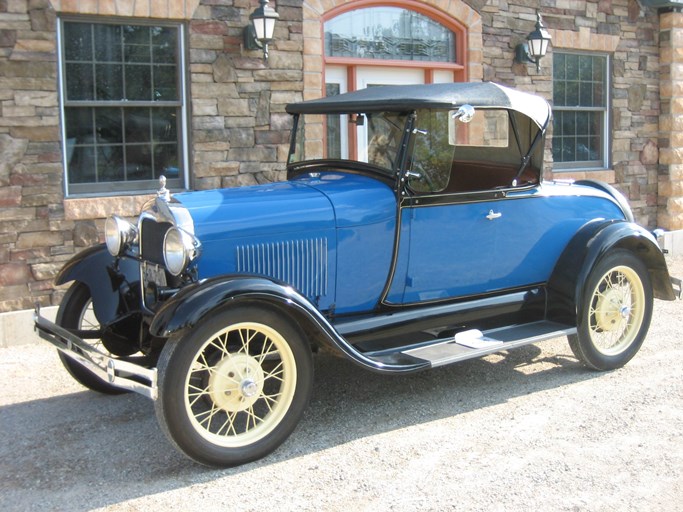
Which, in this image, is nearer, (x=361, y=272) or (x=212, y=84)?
(x=361, y=272)

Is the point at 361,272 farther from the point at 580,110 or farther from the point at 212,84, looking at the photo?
the point at 580,110

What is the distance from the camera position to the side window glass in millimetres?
4680

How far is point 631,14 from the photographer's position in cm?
1013

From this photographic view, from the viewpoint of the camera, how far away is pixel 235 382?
12.9 feet

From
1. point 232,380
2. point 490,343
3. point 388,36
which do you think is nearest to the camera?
point 232,380

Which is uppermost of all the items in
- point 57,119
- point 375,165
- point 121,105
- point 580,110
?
point 580,110

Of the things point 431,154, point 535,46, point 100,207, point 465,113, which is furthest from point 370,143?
point 535,46

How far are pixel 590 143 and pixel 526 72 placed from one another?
158 cm

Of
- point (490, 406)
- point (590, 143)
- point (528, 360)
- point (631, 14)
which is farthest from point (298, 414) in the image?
point (631, 14)

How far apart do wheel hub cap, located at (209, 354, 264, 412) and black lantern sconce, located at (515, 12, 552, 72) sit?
6.29m

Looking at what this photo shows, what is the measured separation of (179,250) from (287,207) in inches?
27.7

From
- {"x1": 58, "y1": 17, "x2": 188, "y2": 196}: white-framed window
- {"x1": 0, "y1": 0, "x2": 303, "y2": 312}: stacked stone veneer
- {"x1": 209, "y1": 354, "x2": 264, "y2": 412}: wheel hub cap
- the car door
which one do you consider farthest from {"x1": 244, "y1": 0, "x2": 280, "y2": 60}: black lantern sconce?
{"x1": 209, "y1": 354, "x2": 264, "y2": 412}: wheel hub cap

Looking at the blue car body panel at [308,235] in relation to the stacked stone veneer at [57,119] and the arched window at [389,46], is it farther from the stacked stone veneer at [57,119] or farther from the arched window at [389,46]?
the arched window at [389,46]

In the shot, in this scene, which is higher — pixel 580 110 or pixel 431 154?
pixel 580 110
